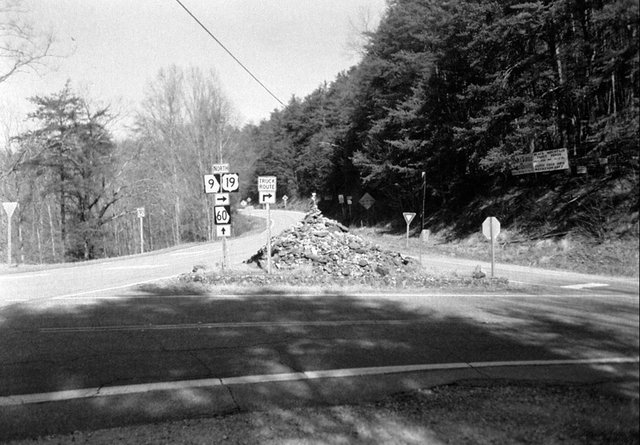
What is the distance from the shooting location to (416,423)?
12.1ft

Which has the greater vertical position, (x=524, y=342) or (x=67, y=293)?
(x=524, y=342)

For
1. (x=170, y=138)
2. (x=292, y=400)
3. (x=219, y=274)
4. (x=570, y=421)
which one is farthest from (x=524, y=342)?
(x=170, y=138)

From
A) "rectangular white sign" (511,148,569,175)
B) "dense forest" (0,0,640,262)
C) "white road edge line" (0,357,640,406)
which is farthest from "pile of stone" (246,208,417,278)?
"rectangular white sign" (511,148,569,175)

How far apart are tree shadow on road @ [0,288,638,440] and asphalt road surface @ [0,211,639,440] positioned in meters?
0.02

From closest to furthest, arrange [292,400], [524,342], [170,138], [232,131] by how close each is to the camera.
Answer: [524,342] < [292,400] < [170,138] < [232,131]

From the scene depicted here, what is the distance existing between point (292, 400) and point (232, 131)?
3975 cm

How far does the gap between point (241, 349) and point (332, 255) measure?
9509 millimetres

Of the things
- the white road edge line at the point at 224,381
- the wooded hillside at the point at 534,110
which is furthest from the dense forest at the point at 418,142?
the white road edge line at the point at 224,381

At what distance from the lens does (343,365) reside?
18.3 feet

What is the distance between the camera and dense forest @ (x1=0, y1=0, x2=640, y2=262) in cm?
302

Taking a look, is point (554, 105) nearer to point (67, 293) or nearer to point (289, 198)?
point (67, 293)

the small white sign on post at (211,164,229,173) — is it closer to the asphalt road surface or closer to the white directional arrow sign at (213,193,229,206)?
the white directional arrow sign at (213,193,229,206)

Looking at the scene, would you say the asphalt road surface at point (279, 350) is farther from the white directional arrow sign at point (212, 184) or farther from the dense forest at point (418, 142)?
the white directional arrow sign at point (212, 184)

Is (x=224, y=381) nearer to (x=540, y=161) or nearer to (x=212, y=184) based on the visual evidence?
(x=540, y=161)
